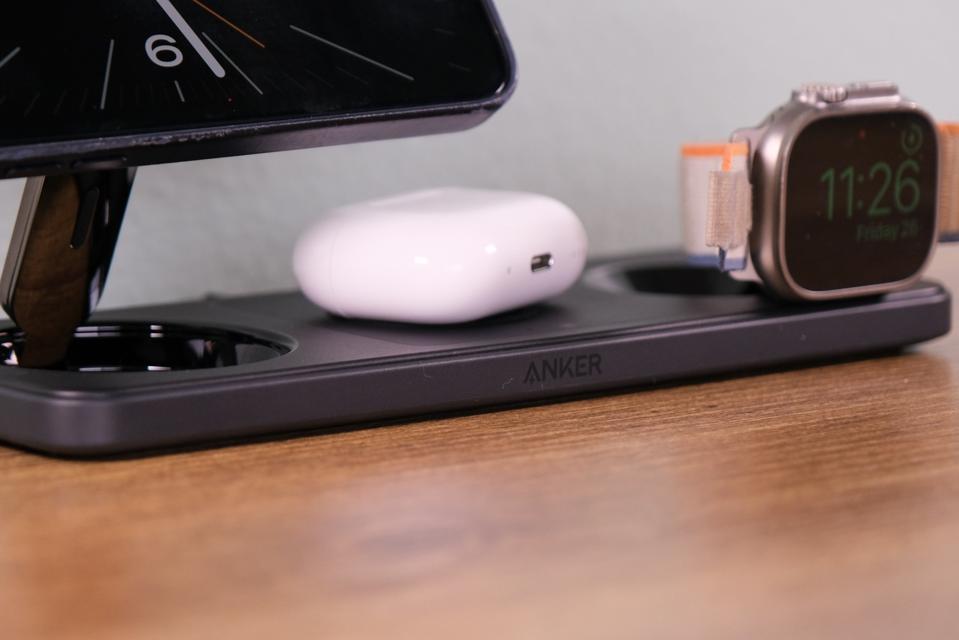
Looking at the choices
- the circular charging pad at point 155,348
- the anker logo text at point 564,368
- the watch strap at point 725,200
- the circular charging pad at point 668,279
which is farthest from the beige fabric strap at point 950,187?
the circular charging pad at point 155,348

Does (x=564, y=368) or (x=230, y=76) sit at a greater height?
(x=230, y=76)

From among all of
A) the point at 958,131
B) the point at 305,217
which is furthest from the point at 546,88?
the point at 958,131

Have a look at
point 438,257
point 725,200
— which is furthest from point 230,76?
point 725,200

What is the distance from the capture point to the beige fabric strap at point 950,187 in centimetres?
76

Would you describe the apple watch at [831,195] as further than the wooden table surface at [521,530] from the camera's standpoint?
Yes

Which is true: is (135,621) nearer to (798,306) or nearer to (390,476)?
(390,476)

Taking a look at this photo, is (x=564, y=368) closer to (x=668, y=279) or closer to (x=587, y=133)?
(x=668, y=279)

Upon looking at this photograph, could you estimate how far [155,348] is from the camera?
0.69 meters

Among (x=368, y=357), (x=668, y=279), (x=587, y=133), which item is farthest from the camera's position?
(x=587, y=133)

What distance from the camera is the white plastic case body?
66 centimetres

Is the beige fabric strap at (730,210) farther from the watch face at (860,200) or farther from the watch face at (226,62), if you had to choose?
the watch face at (226,62)

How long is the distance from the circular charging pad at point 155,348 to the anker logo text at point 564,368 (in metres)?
0.15

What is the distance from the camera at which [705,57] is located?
3.45 feet

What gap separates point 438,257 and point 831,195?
212 mm
